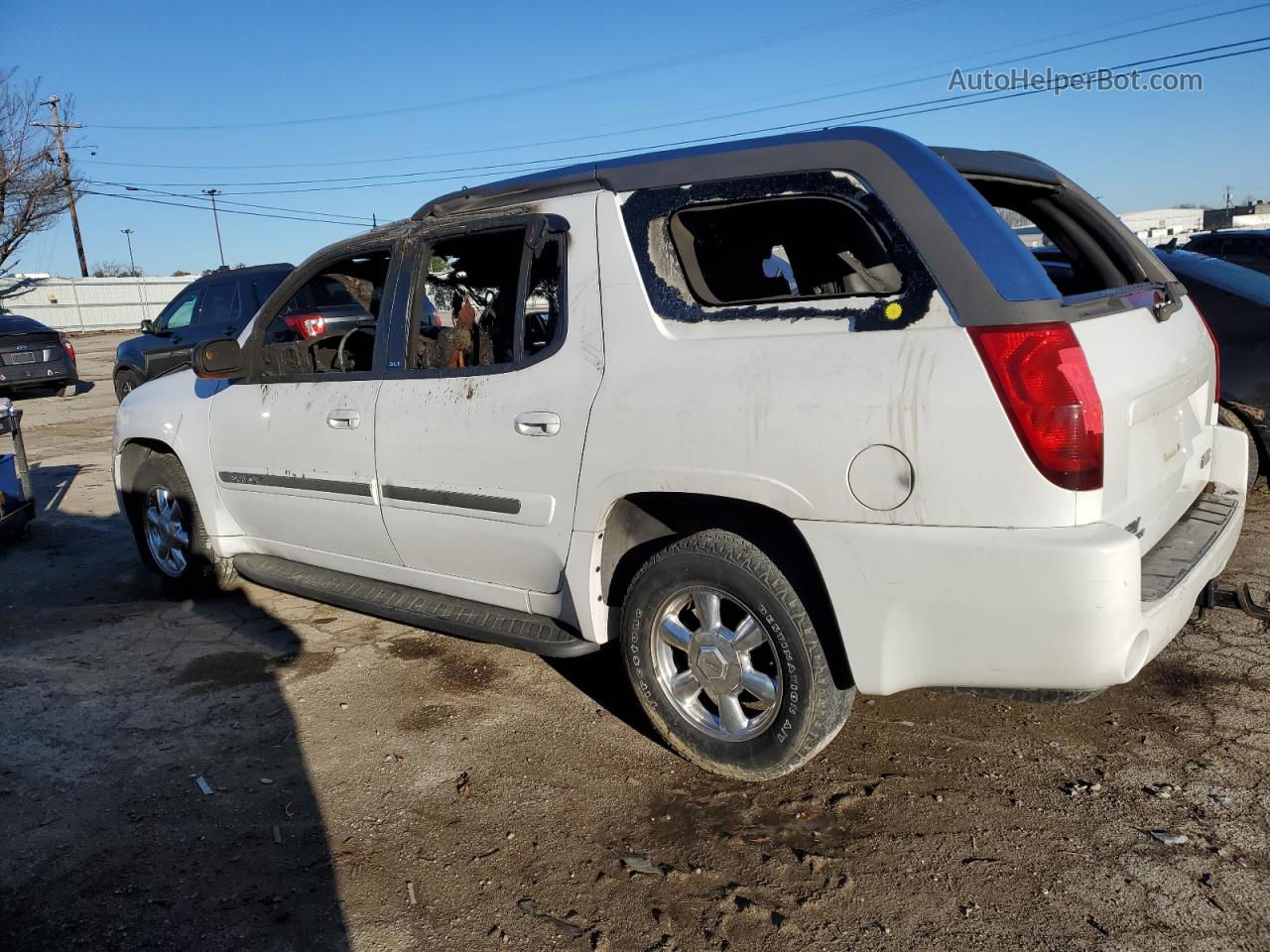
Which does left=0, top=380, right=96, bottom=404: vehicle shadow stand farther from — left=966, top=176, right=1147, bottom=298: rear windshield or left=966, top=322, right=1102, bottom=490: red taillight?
left=966, top=322, right=1102, bottom=490: red taillight

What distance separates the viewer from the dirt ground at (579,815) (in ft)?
8.32

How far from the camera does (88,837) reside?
121 inches

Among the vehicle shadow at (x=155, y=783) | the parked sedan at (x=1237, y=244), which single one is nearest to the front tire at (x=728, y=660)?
the vehicle shadow at (x=155, y=783)

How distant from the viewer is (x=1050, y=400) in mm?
2441

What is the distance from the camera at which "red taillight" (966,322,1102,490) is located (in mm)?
2441

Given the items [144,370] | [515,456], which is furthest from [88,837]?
[144,370]

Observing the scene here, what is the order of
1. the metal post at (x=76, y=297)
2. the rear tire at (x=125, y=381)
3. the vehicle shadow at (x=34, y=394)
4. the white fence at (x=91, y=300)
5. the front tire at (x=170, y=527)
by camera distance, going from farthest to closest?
the metal post at (x=76, y=297) → the white fence at (x=91, y=300) → the vehicle shadow at (x=34, y=394) → the rear tire at (x=125, y=381) → the front tire at (x=170, y=527)

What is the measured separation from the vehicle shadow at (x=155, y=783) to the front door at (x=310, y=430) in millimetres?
648

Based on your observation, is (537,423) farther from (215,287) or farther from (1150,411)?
(215,287)

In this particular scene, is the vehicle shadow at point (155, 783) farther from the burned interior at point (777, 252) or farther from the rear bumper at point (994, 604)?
the burned interior at point (777, 252)

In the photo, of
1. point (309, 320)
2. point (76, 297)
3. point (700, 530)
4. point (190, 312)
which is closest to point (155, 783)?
point (700, 530)

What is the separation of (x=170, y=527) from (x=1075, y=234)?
4.73 meters

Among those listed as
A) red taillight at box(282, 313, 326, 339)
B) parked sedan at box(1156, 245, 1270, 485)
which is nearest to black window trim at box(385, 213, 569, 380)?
red taillight at box(282, 313, 326, 339)

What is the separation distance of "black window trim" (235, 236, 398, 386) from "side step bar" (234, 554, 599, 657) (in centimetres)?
91
